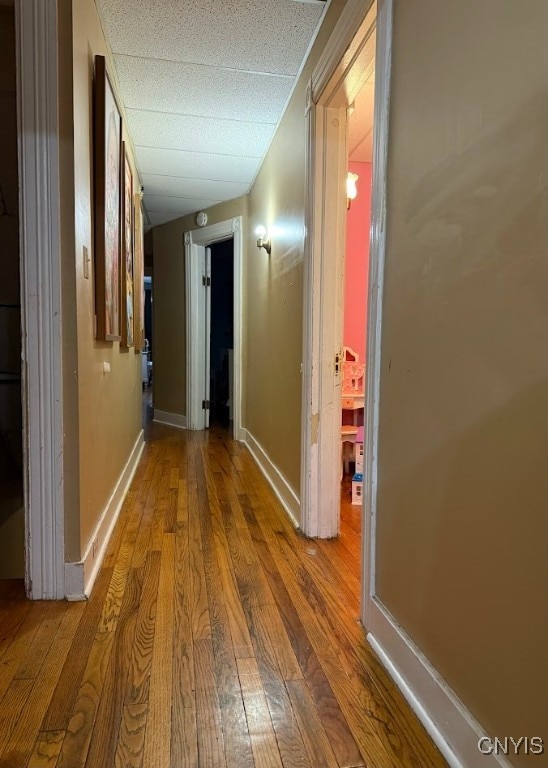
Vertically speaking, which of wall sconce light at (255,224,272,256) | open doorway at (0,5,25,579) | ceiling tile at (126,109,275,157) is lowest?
open doorway at (0,5,25,579)

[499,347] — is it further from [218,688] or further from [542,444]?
[218,688]

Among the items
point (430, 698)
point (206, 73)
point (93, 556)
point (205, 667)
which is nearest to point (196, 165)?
point (206, 73)

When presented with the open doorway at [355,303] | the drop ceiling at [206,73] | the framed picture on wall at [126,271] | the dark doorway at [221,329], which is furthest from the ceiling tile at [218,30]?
the dark doorway at [221,329]

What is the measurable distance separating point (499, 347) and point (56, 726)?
1.26 meters

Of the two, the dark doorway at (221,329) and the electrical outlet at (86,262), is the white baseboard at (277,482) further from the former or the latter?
the dark doorway at (221,329)

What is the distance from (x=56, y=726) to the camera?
1059mm

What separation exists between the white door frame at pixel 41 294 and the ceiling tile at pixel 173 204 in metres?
2.92

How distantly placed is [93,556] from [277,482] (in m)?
1.28

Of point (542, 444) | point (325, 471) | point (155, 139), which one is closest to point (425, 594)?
point (542, 444)

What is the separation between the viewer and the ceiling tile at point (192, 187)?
388 cm

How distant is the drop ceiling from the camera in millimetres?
1944

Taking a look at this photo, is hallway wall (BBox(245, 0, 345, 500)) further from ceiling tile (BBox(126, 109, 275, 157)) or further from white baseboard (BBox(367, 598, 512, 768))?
white baseboard (BBox(367, 598, 512, 768))

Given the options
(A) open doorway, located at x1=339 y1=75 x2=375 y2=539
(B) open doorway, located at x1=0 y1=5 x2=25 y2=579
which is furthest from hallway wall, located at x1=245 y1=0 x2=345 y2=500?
(B) open doorway, located at x1=0 y1=5 x2=25 y2=579

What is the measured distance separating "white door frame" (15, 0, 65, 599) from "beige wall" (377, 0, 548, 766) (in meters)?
1.07
